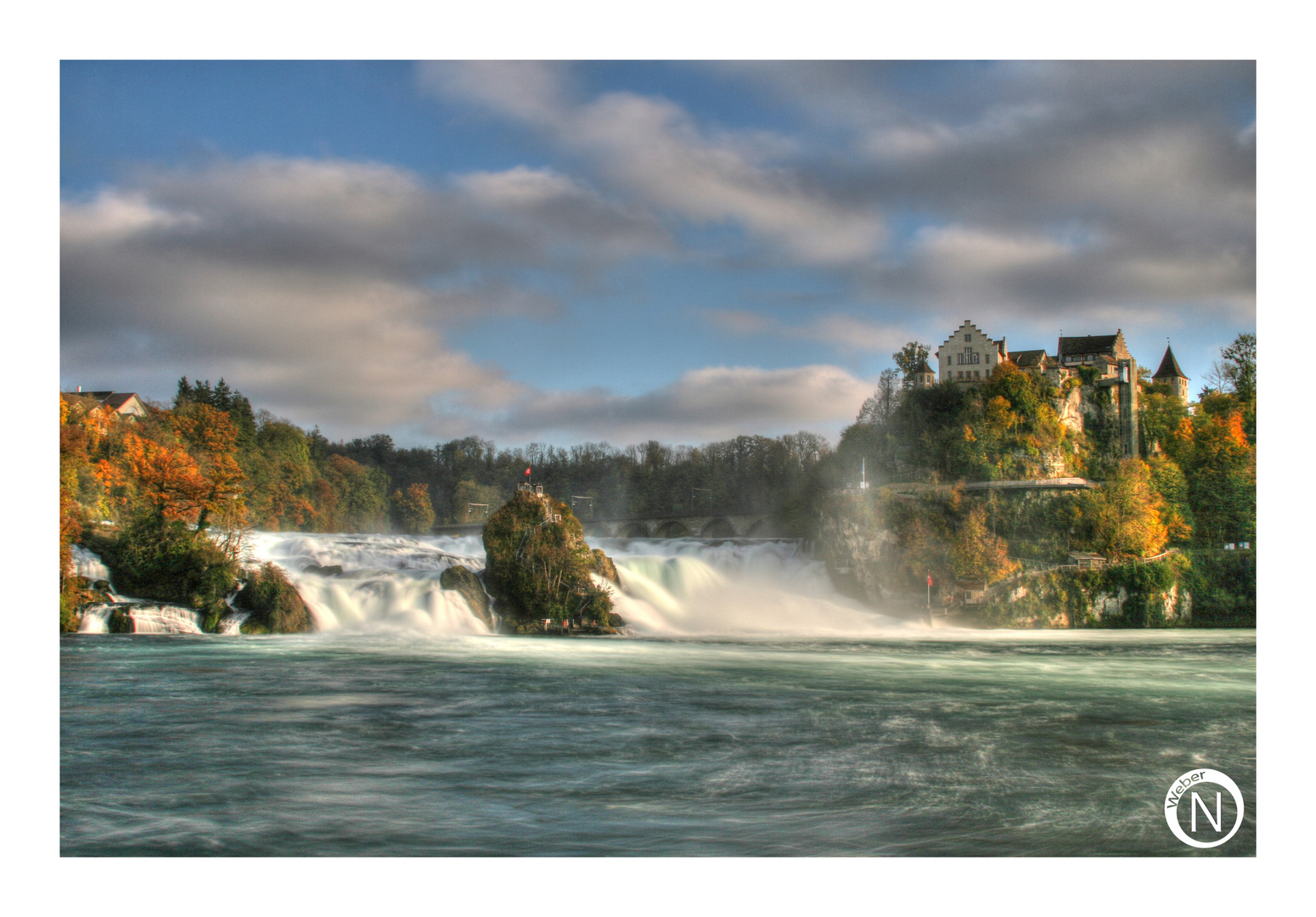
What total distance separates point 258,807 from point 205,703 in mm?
2988

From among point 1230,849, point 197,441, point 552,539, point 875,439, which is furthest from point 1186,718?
point 197,441

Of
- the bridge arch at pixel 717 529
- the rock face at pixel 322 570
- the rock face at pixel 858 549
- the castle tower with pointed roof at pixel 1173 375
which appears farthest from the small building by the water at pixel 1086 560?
the rock face at pixel 322 570

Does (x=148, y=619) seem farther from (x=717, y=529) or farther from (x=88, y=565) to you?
(x=717, y=529)

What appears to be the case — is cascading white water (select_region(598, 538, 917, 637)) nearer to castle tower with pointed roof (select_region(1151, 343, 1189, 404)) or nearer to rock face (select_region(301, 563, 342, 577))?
rock face (select_region(301, 563, 342, 577))

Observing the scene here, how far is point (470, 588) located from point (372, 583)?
1.60 meters

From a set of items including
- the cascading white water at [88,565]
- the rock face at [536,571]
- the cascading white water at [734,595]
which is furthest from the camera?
the cascading white water at [734,595]

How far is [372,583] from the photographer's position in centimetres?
1459

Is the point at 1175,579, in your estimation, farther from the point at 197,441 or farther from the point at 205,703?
the point at 197,441

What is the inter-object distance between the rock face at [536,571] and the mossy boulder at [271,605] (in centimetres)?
312

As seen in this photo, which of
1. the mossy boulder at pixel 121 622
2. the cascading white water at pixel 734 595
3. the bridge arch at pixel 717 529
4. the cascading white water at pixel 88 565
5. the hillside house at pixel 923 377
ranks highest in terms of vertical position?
the hillside house at pixel 923 377

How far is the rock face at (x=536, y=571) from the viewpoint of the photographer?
48.4 ft

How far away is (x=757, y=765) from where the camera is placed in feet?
19.3

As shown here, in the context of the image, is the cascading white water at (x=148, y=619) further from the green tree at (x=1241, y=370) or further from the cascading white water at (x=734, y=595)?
the green tree at (x=1241, y=370)

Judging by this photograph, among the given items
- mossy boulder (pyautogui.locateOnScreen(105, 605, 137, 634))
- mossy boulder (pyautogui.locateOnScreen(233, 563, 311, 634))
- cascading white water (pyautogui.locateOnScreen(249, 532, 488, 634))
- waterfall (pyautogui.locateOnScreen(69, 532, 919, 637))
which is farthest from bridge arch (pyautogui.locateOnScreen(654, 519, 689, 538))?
mossy boulder (pyautogui.locateOnScreen(105, 605, 137, 634))
